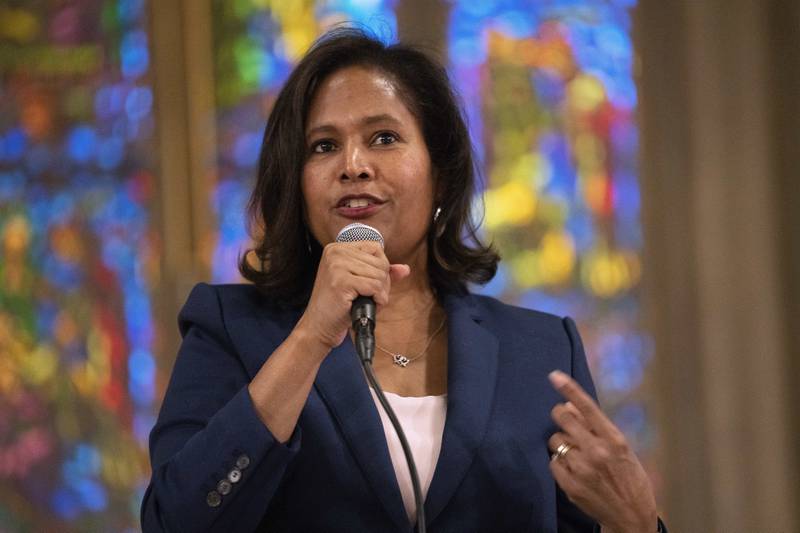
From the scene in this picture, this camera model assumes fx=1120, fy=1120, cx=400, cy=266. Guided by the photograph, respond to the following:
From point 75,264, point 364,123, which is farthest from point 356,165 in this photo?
point 75,264

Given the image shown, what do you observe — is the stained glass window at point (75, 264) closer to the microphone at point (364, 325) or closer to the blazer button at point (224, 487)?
the blazer button at point (224, 487)

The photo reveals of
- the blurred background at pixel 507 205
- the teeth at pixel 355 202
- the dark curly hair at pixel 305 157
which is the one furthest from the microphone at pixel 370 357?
the blurred background at pixel 507 205

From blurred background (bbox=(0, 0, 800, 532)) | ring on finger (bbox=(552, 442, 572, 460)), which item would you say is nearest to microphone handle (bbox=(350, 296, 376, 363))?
ring on finger (bbox=(552, 442, 572, 460))

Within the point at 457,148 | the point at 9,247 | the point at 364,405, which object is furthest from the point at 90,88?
the point at 364,405

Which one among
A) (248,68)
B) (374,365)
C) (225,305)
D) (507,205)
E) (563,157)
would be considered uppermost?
(248,68)

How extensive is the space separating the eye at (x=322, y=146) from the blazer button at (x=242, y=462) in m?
0.73

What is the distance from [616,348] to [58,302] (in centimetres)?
200

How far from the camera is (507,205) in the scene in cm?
417

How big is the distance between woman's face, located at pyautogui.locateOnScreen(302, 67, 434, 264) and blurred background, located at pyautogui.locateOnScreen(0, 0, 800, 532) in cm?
155

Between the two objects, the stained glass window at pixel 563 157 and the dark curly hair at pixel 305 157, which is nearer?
the dark curly hair at pixel 305 157

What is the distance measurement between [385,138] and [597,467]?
817 mm

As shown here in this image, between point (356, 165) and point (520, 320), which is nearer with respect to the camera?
point (356, 165)

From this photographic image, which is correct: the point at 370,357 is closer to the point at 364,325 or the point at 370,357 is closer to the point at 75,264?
the point at 364,325

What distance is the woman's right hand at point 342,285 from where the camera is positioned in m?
1.76
